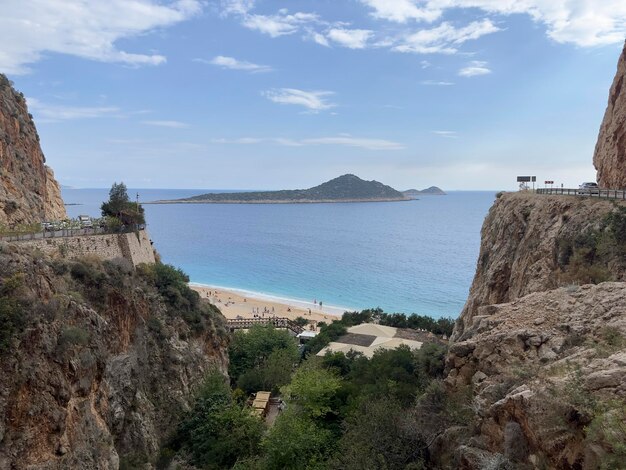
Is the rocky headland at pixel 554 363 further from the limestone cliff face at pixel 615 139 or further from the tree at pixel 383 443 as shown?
the limestone cliff face at pixel 615 139

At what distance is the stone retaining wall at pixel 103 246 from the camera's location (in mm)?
19969

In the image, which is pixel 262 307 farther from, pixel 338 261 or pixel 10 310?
pixel 10 310

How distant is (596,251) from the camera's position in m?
16.5

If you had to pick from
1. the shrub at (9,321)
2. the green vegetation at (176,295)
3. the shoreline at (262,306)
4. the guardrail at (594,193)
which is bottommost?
the shoreline at (262,306)

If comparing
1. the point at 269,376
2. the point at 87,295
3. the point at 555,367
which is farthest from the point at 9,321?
the point at 269,376

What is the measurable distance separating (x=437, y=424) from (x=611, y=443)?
223 inches

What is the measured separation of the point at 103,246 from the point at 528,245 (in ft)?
70.4

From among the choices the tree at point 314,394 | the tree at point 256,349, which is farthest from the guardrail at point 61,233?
the tree at point 314,394

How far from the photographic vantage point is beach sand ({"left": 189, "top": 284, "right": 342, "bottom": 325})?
50062 millimetres

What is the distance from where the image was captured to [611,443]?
595cm

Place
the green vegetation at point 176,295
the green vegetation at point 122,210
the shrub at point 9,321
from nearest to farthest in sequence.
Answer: the shrub at point 9,321
the green vegetation at point 176,295
the green vegetation at point 122,210

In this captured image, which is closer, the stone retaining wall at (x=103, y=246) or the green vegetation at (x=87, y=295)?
the green vegetation at (x=87, y=295)

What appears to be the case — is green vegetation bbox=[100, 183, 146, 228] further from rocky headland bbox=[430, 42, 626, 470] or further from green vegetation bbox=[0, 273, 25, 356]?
rocky headland bbox=[430, 42, 626, 470]

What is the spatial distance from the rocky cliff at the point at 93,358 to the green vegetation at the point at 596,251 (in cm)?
1748
